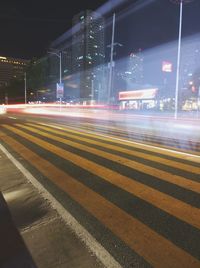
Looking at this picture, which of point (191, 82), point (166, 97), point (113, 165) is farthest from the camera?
point (191, 82)

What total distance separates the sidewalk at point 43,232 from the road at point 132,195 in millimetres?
276

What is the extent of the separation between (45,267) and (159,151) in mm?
6764

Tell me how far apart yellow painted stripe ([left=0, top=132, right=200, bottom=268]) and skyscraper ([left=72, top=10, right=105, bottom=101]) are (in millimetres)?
50084

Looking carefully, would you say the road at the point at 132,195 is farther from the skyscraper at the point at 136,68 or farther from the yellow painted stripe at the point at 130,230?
the skyscraper at the point at 136,68

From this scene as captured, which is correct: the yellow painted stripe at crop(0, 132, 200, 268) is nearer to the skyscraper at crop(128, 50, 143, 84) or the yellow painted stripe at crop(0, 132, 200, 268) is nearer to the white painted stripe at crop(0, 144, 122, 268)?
the white painted stripe at crop(0, 144, 122, 268)

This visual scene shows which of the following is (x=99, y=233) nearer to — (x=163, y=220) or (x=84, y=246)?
(x=84, y=246)

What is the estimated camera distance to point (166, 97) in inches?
2557

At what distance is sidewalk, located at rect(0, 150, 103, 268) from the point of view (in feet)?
10.7

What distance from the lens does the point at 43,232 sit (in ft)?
13.1

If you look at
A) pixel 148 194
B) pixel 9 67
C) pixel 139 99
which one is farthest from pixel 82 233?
pixel 9 67

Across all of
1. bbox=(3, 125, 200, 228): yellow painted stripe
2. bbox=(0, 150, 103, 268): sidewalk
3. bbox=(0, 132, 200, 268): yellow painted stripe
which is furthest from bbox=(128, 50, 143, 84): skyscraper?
bbox=(0, 150, 103, 268): sidewalk

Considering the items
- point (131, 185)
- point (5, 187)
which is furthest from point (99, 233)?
point (5, 187)

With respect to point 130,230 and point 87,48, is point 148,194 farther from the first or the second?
point 87,48

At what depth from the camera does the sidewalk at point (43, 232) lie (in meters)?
3.28
